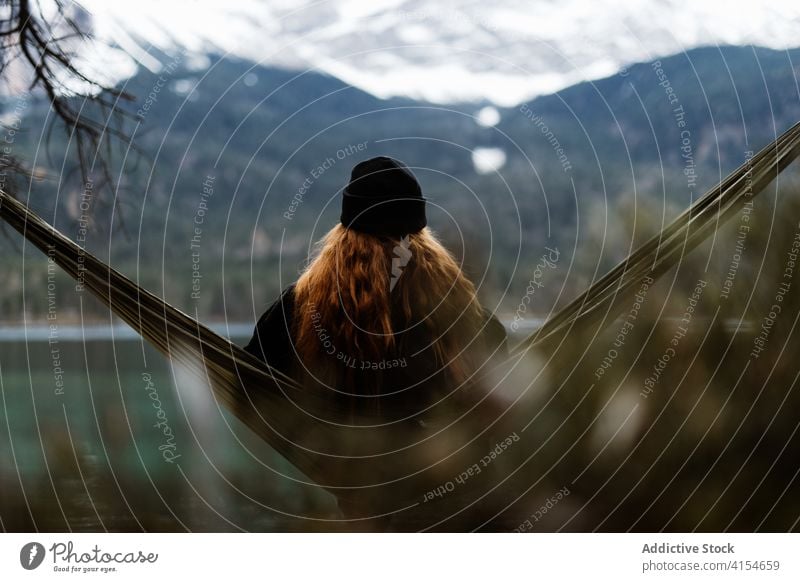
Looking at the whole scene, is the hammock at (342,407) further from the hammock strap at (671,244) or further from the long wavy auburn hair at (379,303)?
the long wavy auburn hair at (379,303)

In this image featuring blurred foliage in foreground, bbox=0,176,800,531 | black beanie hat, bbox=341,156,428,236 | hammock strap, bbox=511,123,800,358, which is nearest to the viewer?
black beanie hat, bbox=341,156,428,236

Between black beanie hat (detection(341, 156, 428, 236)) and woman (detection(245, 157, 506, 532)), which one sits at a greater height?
black beanie hat (detection(341, 156, 428, 236))

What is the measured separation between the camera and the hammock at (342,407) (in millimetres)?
1941

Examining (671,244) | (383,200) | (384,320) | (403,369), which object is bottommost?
(403,369)

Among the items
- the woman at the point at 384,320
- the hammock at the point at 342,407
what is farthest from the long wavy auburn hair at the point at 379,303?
the hammock at the point at 342,407

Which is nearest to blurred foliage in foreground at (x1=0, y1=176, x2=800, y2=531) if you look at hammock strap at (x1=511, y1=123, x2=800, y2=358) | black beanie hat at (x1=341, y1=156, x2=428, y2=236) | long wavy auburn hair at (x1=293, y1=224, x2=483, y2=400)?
hammock strap at (x1=511, y1=123, x2=800, y2=358)

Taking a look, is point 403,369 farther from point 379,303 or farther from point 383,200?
point 383,200

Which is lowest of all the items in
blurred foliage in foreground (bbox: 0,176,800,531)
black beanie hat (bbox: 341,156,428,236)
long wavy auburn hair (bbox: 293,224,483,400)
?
blurred foliage in foreground (bbox: 0,176,800,531)

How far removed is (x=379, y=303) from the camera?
1.98 m

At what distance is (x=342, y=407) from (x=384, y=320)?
25cm

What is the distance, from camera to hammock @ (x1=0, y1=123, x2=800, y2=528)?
1.94m

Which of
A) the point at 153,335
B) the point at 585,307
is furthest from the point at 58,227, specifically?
the point at 585,307

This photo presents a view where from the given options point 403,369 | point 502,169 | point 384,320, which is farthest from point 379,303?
point 502,169

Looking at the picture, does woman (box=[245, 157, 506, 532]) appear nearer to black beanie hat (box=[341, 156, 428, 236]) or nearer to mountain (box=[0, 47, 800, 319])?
black beanie hat (box=[341, 156, 428, 236])
